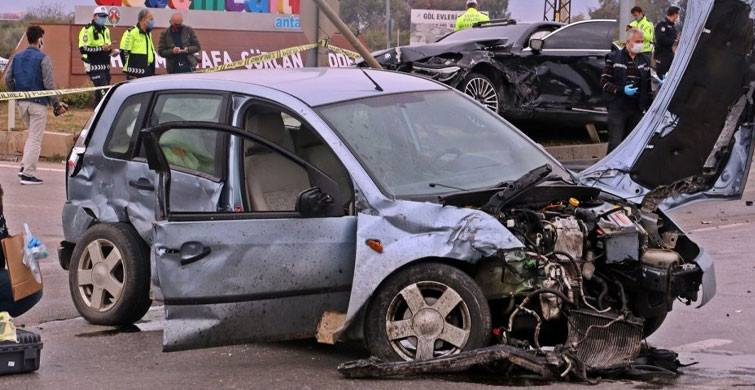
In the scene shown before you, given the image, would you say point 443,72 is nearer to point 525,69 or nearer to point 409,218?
point 525,69

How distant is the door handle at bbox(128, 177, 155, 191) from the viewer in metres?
7.86

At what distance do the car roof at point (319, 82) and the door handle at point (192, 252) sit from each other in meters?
1.09

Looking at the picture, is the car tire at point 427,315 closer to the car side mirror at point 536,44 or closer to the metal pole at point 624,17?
the car side mirror at point 536,44

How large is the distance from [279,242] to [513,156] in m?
1.62

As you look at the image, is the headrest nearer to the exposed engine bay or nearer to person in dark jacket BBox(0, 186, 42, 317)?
the exposed engine bay

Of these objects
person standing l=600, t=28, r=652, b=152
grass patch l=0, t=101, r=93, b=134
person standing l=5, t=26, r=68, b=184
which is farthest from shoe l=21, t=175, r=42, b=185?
person standing l=600, t=28, r=652, b=152

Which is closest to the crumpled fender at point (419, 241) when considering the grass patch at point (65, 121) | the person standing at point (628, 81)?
the person standing at point (628, 81)

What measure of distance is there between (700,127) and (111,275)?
12.4ft

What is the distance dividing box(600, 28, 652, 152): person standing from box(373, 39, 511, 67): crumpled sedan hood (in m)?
3.01

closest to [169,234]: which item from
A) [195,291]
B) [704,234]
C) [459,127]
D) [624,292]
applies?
[195,291]

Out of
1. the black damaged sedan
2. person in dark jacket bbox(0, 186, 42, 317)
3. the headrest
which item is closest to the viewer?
person in dark jacket bbox(0, 186, 42, 317)

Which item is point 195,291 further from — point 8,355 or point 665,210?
point 665,210

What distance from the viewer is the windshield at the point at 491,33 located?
1723 centimetres

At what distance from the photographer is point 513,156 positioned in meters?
7.36
